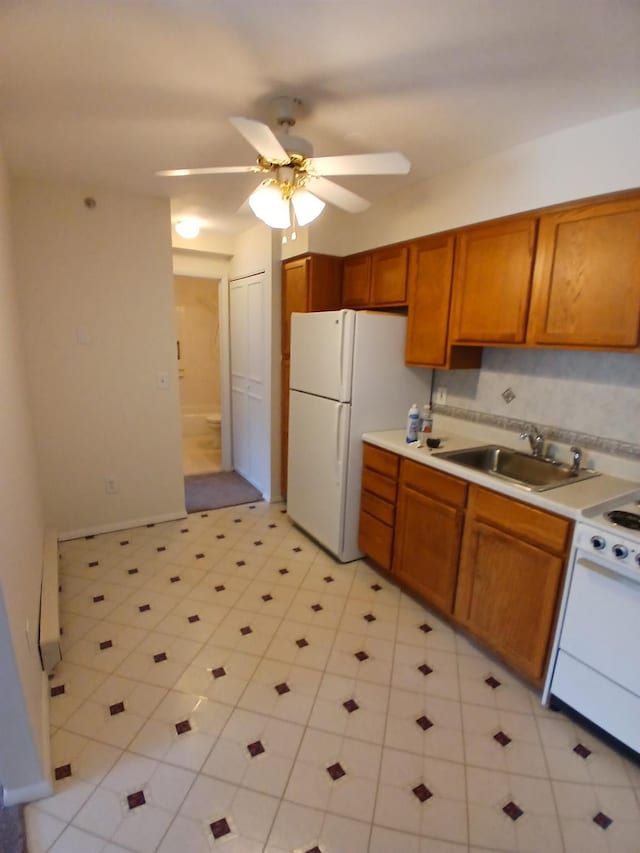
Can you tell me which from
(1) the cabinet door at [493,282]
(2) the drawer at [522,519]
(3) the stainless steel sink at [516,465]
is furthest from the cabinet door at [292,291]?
(2) the drawer at [522,519]

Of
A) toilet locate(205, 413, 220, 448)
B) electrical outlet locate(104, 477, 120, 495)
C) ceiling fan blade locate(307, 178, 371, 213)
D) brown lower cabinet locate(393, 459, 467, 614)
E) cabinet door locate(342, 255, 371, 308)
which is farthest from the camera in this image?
toilet locate(205, 413, 220, 448)

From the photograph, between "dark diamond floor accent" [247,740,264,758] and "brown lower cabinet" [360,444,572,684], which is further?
"brown lower cabinet" [360,444,572,684]

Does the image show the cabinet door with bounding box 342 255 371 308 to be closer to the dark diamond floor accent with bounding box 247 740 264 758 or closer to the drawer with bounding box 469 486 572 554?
the drawer with bounding box 469 486 572 554

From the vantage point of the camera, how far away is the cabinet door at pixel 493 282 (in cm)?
208

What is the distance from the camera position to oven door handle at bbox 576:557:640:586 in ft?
4.97

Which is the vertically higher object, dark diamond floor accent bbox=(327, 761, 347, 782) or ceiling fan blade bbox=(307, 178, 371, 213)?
ceiling fan blade bbox=(307, 178, 371, 213)

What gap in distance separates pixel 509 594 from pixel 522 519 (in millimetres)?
371

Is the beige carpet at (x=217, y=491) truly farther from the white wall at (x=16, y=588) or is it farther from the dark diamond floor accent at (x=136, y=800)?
the dark diamond floor accent at (x=136, y=800)

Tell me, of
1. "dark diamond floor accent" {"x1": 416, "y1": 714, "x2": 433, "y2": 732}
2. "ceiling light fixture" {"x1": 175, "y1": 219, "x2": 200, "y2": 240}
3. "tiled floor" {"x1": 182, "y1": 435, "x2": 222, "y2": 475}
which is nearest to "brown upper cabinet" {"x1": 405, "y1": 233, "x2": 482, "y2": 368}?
"dark diamond floor accent" {"x1": 416, "y1": 714, "x2": 433, "y2": 732}

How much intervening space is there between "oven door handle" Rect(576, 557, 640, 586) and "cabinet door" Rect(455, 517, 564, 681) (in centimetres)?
9

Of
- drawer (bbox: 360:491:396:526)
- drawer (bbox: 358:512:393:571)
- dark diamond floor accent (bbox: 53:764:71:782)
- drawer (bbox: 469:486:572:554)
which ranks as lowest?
dark diamond floor accent (bbox: 53:764:71:782)

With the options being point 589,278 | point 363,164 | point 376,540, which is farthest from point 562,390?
point 363,164

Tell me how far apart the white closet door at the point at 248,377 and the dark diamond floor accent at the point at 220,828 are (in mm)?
2677

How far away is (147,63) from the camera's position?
1.47 meters
